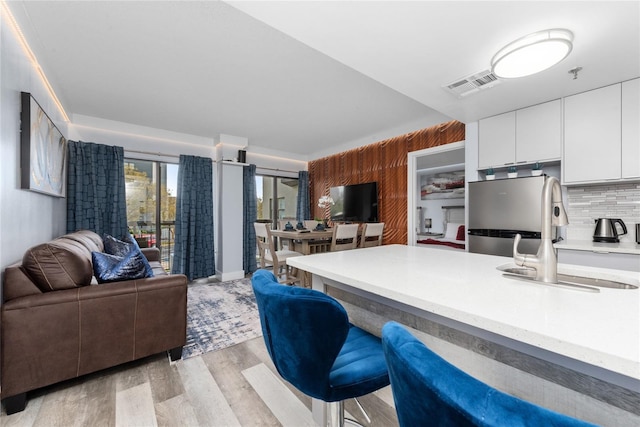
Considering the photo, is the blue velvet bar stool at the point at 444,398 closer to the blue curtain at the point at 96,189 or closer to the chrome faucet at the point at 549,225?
the chrome faucet at the point at 549,225

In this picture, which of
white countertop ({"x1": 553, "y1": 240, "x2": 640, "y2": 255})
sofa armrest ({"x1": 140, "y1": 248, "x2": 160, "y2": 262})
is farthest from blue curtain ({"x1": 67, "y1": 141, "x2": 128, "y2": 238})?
white countertop ({"x1": 553, "y1": 240, "x2": 640, "y2": 255})

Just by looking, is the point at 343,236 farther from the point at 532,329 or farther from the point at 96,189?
the point at 96,189

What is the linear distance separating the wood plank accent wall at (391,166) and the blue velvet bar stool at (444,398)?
382 centimetres

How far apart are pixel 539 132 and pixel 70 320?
169 inches

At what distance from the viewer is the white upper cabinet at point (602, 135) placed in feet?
7.30

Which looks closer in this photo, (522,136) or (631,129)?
(631,129)

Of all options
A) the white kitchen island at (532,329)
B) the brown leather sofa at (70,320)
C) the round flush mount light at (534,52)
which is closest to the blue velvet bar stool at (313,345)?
the white kitchen island at (532,329)

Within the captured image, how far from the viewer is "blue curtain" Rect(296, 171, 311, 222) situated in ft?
20.2

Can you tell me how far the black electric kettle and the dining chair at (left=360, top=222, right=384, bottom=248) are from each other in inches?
89.6

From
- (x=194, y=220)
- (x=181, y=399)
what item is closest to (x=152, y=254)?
(x=194, y=220)

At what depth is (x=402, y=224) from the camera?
4.39m

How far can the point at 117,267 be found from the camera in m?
1.97

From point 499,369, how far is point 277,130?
4.40m

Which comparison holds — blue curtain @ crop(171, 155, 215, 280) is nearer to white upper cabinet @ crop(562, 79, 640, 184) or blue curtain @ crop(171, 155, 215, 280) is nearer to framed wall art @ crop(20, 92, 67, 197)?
framed wall art @ crop(20, 92, 67, 197)
